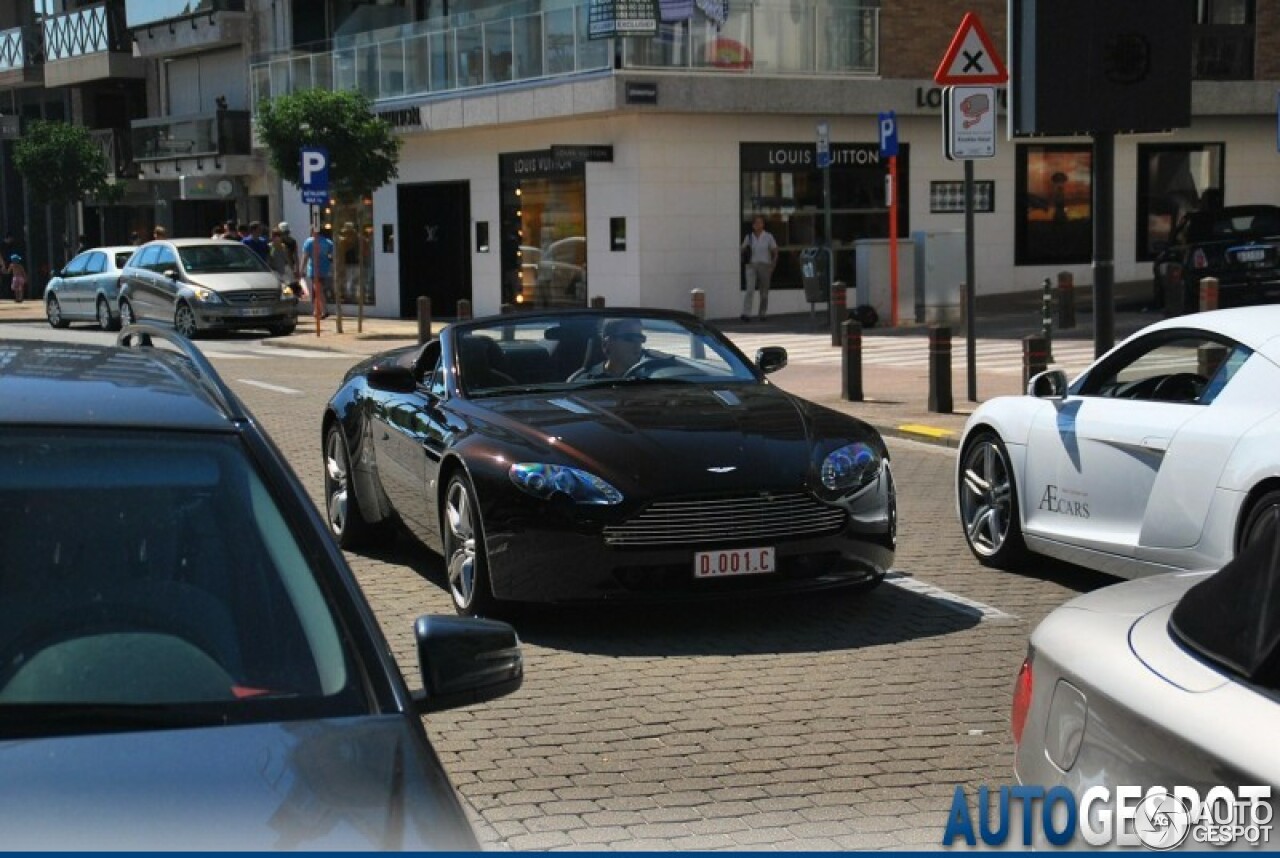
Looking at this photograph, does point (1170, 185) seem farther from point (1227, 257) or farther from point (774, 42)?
point (1227, 257)

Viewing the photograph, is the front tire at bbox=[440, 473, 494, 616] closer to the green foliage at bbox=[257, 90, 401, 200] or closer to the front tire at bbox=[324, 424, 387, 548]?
the front tire at bbox=[324, 424, 387, 548]

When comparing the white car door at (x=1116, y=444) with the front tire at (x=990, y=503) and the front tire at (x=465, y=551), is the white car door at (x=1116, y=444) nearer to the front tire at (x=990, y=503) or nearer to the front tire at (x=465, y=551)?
the front tire at (x=990, y=503)

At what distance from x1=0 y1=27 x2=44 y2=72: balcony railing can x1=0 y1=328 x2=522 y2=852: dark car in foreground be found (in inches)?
2113

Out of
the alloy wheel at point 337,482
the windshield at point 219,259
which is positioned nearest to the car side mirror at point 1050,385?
the alloy wheel at point 337,482

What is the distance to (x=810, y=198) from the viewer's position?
3225 cm

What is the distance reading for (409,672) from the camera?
730cm

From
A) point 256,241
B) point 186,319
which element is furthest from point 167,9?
point 186,319

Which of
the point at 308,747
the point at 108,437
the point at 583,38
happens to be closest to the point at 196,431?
the point at 108,437

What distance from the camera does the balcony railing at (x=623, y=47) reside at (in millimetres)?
29781

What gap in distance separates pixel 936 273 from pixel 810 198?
14.6 feet

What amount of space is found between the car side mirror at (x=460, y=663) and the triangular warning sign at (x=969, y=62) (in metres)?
12.3

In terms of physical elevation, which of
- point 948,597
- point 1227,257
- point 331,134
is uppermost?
point 331,134

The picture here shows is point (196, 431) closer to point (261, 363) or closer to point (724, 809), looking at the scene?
point (724, 809)

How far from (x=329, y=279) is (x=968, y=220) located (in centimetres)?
2104
